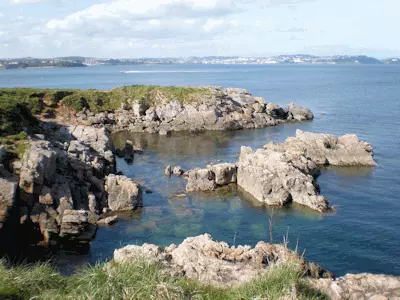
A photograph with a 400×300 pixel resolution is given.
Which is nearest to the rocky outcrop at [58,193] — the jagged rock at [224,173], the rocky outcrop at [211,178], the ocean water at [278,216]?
the ocean water at [278,216]

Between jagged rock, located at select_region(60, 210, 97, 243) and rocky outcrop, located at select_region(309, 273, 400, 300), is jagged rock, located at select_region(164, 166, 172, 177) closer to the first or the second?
jagged rock, located at select_region(60, 210, 97, 243)

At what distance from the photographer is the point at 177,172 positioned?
55438 millimetres

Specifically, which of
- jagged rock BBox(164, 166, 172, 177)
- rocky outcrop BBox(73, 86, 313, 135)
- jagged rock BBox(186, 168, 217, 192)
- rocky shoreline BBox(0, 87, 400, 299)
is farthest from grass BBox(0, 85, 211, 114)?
jagged rock BBox(186, 168, 217, 192)

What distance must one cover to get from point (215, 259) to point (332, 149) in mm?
41651

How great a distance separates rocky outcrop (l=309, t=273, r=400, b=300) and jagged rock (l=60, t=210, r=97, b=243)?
23162 millimetres

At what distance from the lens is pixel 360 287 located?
20375mm

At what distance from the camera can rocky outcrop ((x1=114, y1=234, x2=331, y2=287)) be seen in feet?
71.4

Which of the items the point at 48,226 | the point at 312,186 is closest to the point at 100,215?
the point at 48,226

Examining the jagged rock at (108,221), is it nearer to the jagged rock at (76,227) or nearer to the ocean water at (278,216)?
the ocean water at (278,216)

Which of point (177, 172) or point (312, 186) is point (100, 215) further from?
point (312, 186)

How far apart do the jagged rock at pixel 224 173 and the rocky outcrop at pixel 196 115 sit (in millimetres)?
32385

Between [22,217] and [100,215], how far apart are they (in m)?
8.01

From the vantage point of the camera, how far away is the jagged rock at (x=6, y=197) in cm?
3333

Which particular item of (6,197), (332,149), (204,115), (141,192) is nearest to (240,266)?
(6,197)
